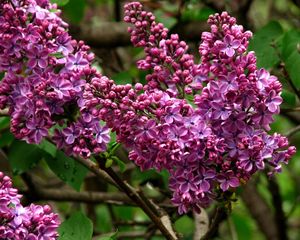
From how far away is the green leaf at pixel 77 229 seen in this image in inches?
103

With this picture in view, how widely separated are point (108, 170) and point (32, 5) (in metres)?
0.60

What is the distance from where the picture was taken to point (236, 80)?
2195mm

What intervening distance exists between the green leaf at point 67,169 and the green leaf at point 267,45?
0.92 metres

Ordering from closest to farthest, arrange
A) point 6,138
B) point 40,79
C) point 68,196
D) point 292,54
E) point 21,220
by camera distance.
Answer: point 21,220, point 40,79, point 292,54, point 6,138, point 68,196

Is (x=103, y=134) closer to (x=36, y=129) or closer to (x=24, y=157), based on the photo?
(x=36, y=129)

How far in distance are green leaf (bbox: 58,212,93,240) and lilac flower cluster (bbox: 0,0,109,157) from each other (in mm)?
279

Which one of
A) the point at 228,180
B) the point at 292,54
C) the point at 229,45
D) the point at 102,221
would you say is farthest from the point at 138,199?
the point at 102,221

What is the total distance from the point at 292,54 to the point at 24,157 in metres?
1.25

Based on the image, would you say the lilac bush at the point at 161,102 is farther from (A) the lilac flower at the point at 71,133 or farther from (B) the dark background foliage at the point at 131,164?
(B) the dark background foliage at the point at 131,164

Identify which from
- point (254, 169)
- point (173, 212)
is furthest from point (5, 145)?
point (254, 169)

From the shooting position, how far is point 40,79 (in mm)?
2416

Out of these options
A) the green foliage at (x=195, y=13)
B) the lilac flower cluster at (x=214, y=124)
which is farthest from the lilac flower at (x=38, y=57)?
the green foliage at (x=195, y=13)

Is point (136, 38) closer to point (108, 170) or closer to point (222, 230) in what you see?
point (108, 170)

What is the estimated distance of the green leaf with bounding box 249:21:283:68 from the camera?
11.5 feet
